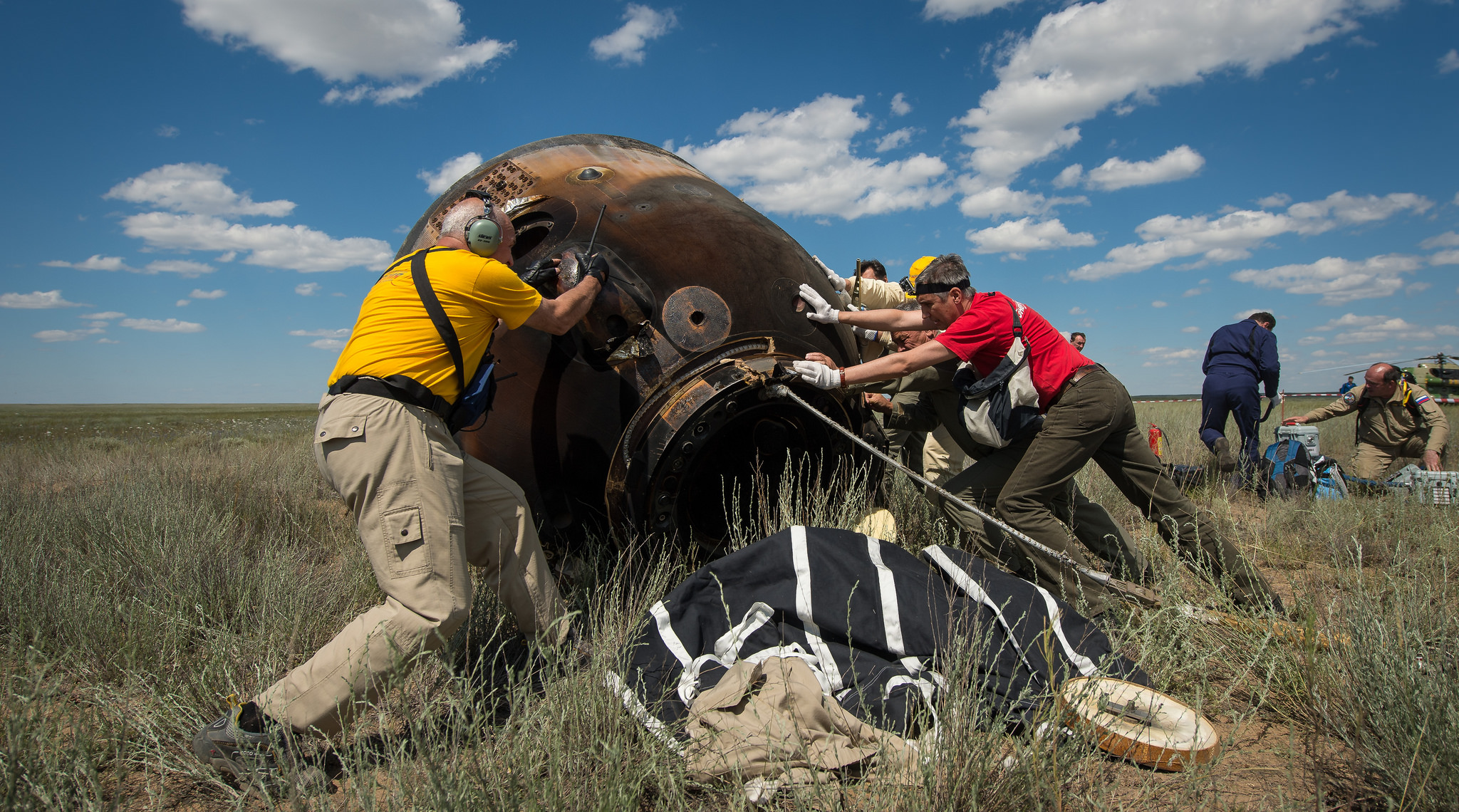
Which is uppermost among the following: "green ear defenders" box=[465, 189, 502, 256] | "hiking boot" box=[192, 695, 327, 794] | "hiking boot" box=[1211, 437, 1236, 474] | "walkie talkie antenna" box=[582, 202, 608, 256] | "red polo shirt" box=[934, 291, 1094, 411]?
"walkie talkie antenna" box=[582, 202, 608, 256]

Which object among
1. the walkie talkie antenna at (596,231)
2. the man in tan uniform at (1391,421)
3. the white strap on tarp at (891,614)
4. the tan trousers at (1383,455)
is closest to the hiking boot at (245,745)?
the white strap on tarp at (891,614)

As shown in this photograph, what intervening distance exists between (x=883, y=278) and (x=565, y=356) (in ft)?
12.7

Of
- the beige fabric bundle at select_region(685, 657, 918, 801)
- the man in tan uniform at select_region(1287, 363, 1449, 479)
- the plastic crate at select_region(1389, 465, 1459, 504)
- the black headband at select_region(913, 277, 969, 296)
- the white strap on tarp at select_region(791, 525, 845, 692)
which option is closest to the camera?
the beige fabric bundle at select_region(685, 657, 918, 801)

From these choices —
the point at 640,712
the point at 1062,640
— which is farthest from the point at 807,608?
the point at 1062,640

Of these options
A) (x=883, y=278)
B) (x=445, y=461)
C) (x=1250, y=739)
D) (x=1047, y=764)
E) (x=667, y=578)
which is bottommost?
(x=1250, y=739)

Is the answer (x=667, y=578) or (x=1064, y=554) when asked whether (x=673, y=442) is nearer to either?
(x=667, y=578)

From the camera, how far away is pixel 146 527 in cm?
489

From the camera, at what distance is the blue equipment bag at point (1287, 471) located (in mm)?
6840

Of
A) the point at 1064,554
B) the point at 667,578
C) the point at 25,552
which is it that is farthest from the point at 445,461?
the point at 25,552

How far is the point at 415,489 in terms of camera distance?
2590 millimetres

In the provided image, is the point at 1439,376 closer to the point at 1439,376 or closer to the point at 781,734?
the point at 1439,376

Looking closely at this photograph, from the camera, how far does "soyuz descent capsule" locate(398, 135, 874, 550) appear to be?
11.2ft

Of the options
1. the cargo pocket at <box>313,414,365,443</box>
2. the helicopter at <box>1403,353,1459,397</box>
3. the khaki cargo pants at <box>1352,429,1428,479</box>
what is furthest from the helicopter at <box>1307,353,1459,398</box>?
the cargo pocket at <box>313,414,365,443</box>

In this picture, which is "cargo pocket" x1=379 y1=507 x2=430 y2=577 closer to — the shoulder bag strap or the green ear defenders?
the shoulder bag strap
